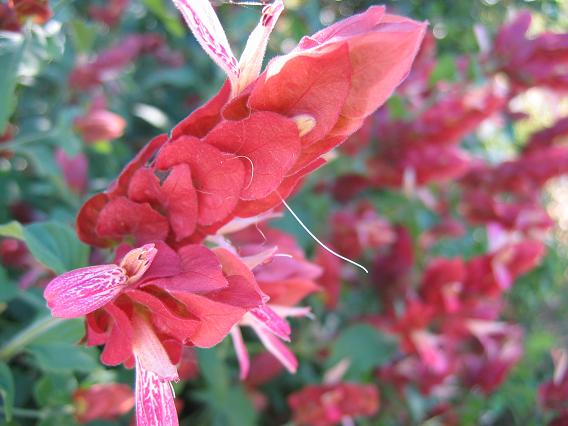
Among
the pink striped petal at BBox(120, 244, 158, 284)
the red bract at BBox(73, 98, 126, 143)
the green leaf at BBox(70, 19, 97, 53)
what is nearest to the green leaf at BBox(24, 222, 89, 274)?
the pink striped petal at BBox(120, 244, 158, 284)

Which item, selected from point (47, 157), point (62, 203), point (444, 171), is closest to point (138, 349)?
point (47, 157)

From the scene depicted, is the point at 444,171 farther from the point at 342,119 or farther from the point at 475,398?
the point at 342,119

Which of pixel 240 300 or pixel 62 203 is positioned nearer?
pixel 240 300

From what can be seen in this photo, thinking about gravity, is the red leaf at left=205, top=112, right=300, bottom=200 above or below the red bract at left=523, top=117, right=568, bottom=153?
above

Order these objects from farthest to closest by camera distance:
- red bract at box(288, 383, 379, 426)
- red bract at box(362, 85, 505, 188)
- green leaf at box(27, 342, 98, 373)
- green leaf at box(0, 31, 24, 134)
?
red bract at box(362, 85, 505, 188) < red bract at box(288, 383, 379, 426) < green leaf at box(0, 31, 24, 134) < green leaf at box(27, 342, 98, 373)

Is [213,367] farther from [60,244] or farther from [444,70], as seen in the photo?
[444,70]

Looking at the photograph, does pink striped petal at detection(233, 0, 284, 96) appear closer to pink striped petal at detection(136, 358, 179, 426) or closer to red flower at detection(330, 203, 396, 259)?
pink striped petal at detection(136, 358, 179, 426)

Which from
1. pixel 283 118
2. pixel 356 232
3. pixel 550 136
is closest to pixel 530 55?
pixel 550 136
